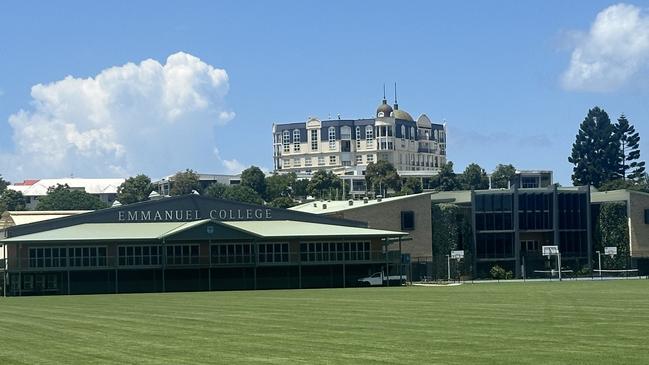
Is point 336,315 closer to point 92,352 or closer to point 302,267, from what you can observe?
point 92,352

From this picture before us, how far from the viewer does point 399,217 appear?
12681cm

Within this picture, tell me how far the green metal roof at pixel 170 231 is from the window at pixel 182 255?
161 centimetres

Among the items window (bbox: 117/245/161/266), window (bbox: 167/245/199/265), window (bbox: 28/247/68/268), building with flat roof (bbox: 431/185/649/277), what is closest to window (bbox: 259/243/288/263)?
window (bbox: 167/245/199/265)

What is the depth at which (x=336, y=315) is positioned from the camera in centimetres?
4238

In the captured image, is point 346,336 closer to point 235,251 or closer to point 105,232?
point 235,251

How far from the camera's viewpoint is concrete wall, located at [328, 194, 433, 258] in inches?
4934

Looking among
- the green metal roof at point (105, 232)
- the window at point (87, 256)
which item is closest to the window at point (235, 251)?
the green metal roof at point (105, 232)

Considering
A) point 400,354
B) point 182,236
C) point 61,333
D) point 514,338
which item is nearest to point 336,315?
point 61,333

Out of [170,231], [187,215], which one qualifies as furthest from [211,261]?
[187,215]

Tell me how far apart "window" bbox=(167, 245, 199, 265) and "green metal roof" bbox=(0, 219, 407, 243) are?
1.61 m

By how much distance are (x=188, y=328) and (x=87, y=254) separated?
2669 inches

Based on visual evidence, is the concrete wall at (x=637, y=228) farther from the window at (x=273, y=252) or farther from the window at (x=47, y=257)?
the window at (x=47, y=257)

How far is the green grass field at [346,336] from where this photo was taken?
25562 mm

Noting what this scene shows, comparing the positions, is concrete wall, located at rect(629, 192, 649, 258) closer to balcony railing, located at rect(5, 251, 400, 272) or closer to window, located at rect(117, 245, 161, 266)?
balcony railing, located at rect(5, 251, 400, 272)
